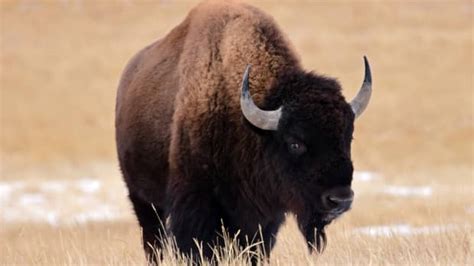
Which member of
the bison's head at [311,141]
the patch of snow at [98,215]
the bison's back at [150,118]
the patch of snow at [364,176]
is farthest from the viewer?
the patch of snow at [364,176]

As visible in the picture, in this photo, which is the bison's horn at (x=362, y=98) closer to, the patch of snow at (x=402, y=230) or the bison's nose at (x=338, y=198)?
the bison's nose at (x=338, y=198)

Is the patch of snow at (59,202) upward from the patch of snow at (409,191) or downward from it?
upward

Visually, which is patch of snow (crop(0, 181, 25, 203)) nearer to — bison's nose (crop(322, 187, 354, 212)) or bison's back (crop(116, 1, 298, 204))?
bison's back (crop(116, 1, 298, 204))

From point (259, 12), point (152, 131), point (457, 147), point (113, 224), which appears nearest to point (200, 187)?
point (152, 131)

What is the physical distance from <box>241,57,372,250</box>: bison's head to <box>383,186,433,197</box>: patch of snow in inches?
467

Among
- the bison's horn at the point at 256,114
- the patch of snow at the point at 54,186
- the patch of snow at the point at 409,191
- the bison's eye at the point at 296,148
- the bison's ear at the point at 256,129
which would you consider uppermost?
the bison's horn at the point at 256,114

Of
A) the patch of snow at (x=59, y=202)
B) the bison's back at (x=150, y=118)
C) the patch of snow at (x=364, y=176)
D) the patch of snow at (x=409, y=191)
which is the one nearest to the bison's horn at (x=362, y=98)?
the bison's back at (x=150, y=118)

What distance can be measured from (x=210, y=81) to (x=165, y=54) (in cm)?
124

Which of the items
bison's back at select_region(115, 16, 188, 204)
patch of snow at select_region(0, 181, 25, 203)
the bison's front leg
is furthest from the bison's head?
patch of snow at select_region(0, 181, 25, 203)

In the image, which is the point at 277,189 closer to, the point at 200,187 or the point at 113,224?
the point at 200,187

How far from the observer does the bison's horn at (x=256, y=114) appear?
7145 millimetres

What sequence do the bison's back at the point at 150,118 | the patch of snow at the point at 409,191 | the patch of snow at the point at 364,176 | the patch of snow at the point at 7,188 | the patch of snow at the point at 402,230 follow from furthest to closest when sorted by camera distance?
1. the patch of snow at the point at 364,176
2. the patch of snow at the point at 7,188
3. the patch of snow at the point at 409,191
4. the patch of snow at the point at 402,230
5. the bison's back at the point at 150,118

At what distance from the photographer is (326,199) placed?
670 centimetres

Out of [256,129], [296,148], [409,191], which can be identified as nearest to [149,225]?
[256,129]
